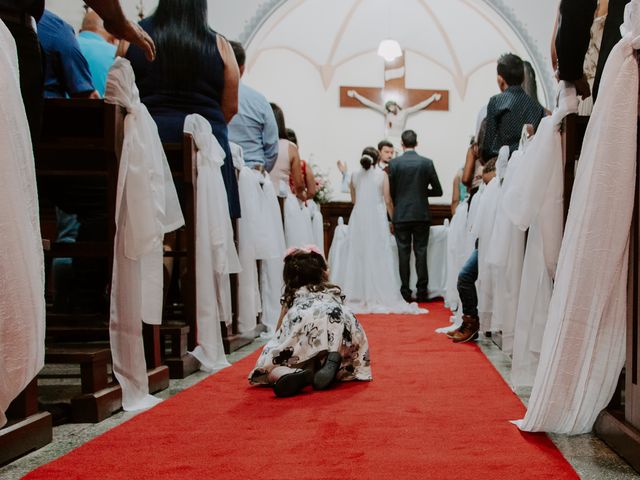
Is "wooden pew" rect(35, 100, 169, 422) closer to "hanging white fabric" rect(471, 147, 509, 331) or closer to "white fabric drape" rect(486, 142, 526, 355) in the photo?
"white fabric drape" rect(486, 142, 526, 355)

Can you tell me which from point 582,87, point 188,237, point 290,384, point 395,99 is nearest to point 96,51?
point 188,237

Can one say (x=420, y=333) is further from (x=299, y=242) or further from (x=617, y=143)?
(x=617, y=143)

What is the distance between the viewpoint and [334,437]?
1546 millimetres

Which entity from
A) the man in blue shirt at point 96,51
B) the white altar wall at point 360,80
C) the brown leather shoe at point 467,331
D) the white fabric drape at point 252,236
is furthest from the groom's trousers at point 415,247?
the white altar wall at point 360,80

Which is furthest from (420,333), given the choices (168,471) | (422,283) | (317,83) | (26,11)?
(317,83)

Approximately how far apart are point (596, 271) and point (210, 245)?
162cm

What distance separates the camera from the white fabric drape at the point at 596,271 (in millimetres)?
1407

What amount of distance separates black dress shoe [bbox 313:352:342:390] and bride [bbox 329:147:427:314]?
275cm

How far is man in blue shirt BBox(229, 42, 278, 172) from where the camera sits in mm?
3641

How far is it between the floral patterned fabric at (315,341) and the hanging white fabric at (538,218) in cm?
58

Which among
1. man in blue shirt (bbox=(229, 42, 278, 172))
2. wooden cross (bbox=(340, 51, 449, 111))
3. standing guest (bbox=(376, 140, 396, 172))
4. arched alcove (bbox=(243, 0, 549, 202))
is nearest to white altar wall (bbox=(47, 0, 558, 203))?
arched alcove (bbox=(243, 0, 549, 202))

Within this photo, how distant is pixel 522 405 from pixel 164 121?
1.80 m

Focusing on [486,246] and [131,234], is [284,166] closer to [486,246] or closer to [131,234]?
[486,246]

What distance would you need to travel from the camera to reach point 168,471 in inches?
51.6
